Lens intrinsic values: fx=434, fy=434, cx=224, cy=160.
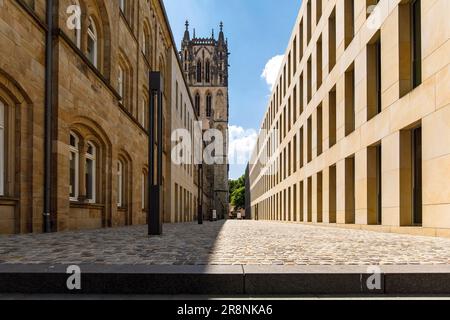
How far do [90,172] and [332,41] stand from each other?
44.9ft

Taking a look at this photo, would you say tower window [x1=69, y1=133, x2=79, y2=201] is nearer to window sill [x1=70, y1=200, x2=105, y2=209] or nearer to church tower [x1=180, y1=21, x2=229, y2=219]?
window sill [x1=70, y1=200, x2=105, y2=209]

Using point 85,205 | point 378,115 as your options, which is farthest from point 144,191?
point 378,115

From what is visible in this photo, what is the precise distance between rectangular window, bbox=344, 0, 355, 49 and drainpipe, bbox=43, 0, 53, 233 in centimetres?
1242

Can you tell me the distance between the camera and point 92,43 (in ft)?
53.8

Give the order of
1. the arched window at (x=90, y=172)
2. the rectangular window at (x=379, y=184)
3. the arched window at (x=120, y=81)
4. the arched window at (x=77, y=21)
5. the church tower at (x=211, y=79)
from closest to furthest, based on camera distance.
→ the arched window at (x=77, y=21) < the rectangular window at (x=379, y=184) < the arched window at (x=90, y=172) < the arched window at (x=120, y=81) < the church tower at (x=211, y=79)

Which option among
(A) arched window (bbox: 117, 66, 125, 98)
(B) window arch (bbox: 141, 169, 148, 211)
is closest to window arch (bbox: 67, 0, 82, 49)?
→ (A) arched window (bbox: 117, 66, 125, 98)

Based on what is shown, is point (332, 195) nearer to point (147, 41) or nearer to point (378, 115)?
point (378, 115)

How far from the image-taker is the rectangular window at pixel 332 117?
21.3 meters

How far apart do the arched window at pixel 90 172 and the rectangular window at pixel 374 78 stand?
33.1ft

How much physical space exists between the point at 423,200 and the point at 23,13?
1107cm

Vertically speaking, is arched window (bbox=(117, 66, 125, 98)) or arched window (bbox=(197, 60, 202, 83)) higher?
arched window (bbox=(197, 60, 202, 83))

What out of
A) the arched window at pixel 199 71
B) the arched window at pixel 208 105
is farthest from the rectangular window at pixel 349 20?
the arched window at pixel 199 71

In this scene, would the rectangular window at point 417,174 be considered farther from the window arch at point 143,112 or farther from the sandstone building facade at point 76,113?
the window arch at point 143,112

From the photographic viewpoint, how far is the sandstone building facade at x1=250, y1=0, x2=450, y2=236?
11.0 m
